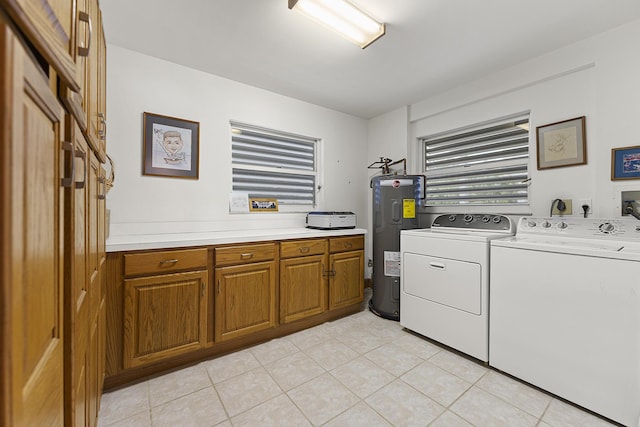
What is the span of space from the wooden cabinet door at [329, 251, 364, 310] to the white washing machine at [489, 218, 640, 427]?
50.4 inches

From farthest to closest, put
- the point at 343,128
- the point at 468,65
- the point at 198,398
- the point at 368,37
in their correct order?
the point at 343,128
the point at 468,65
the point at 368,37
the point at 198,398

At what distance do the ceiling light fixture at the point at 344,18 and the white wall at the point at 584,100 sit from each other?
1422mm

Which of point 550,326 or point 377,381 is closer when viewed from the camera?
point 550,326

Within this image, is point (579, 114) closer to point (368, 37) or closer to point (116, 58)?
point (368, 37)

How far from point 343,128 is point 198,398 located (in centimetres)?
317

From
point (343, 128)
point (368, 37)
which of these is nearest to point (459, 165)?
point (343, 128)

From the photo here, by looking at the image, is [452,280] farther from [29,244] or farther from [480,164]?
[29,244]

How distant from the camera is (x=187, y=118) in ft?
7.91

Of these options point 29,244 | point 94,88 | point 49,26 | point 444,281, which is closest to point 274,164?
point 94,88

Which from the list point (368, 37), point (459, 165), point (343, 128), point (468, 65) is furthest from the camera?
point (343, 128)

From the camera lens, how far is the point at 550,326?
163cm

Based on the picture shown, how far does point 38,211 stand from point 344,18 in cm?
192

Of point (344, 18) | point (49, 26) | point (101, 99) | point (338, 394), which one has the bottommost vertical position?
point (338, 394)

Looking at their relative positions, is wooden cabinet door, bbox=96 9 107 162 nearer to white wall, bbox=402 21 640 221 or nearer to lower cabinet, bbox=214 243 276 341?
lower cabinet, bbox=214 243 276 341
